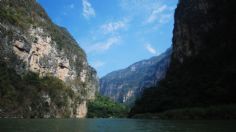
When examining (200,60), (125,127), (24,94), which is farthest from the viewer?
(24,94)

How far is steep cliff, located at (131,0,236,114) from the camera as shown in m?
107

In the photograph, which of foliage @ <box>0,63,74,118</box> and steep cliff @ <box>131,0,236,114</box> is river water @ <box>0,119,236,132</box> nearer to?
steep cliff @ <box>131,0,236,114</box>

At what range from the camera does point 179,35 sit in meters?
174

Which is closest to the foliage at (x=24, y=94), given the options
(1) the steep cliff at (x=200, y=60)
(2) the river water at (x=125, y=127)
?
(1) the steep cliff at (x=200, y=60)

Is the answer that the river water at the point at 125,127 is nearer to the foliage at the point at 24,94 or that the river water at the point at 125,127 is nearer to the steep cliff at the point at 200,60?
the steep cliff at the point at 200,60

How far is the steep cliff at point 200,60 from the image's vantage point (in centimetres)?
10694

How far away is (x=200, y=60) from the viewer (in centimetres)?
13900

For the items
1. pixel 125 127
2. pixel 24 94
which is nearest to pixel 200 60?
pixel 24 94

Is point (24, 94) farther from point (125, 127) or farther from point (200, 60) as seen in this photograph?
point (125, 127)

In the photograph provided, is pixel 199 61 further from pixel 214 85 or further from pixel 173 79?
pixel 214 85

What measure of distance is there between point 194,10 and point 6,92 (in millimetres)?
90108

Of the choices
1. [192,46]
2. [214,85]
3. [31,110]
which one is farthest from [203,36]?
[31,110]

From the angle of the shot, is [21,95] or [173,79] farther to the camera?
[21,95]

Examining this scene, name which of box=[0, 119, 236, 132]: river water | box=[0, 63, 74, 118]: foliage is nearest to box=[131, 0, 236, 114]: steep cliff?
box=[0, 119, 236, 132]: river water
